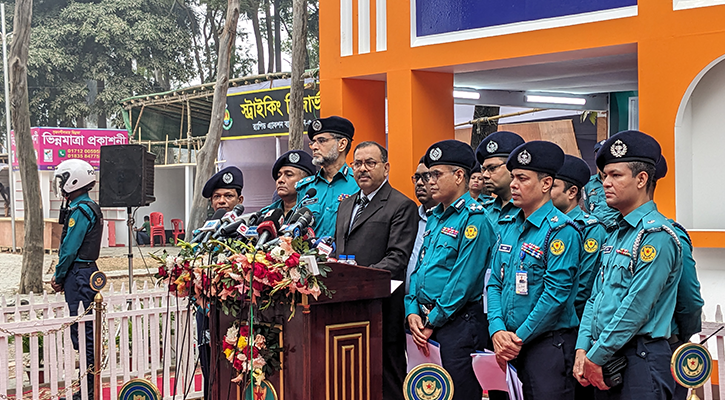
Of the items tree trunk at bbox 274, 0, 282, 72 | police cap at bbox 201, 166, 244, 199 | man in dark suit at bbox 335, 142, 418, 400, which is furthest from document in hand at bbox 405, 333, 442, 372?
tree trunk at bbox 274, 0, 282, 72

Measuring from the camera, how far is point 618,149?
3.46 metres

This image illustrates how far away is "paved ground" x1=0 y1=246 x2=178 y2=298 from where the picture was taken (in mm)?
17406

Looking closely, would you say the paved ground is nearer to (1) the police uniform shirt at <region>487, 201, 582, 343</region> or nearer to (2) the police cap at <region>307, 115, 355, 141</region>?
(2) the police cap at <region>307, 115, 355, 141</region>

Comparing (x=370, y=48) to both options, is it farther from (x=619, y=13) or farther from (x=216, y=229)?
(x=216, y=229)

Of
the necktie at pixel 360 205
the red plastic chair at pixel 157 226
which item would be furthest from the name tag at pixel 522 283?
the red plastic chair at pixel 157 226

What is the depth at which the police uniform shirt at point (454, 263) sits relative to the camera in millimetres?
4172

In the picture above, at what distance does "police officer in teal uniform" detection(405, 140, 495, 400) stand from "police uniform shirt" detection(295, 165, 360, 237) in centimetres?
77

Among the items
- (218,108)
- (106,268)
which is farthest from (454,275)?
(106,268)

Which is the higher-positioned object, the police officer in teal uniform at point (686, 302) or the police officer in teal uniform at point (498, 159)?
the police officer in teal uniform at point (498, 159)

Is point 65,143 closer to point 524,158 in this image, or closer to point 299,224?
point 299,224

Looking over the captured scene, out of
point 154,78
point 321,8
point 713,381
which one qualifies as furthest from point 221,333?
point 154,78

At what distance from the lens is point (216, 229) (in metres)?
4.09

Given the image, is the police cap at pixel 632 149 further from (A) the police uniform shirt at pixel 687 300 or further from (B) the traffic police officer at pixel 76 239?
(B) the traffic police officer at pixel 76 239

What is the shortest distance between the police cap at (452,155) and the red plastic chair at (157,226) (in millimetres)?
22888
